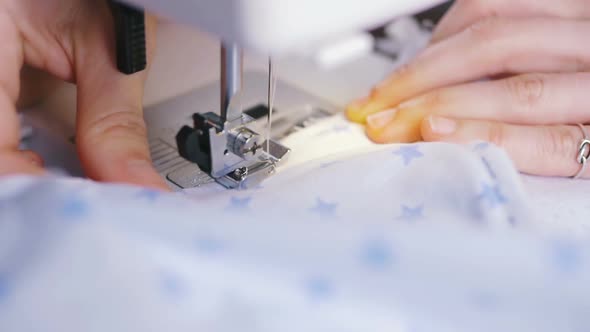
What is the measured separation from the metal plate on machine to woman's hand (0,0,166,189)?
0.05 metres

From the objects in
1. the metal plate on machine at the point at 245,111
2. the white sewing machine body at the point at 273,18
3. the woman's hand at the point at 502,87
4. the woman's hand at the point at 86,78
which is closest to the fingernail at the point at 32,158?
the woman's hand at the point at 86,78

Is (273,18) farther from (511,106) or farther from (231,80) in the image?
(511,106)

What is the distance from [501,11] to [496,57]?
0.10 m

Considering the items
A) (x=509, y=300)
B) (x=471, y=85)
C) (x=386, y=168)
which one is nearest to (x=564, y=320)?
(x=509, y=300)

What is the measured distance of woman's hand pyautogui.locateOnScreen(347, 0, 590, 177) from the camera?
636 millimetres

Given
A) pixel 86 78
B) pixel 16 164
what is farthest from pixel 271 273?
pixel 86 78

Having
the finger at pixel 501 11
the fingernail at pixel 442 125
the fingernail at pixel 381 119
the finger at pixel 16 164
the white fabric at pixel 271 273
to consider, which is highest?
the finger at pixel 501 11

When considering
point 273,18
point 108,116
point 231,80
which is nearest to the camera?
point 273,18

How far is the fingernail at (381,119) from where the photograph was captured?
688 mm

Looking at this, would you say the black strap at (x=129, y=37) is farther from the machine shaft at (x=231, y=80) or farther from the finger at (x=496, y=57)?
the finger at (x=496, y=57)

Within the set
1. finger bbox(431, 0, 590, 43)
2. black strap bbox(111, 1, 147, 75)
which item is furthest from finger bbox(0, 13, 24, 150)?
finger bbox(431, 0, 590, 43)

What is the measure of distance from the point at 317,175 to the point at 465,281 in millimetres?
174

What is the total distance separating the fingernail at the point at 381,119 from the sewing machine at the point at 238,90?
0.10m

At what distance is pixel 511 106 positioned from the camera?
67cm
